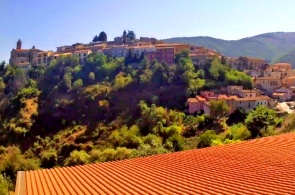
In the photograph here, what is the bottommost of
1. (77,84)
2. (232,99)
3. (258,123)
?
(258,123)

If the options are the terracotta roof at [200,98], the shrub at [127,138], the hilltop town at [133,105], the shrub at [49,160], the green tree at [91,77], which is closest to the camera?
the hilltop town at [133,105]

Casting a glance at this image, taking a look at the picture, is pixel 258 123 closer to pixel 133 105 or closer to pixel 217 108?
pixel 217 108

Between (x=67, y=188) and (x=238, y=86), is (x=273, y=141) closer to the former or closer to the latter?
(x=67, y=188)

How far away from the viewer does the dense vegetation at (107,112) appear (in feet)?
149

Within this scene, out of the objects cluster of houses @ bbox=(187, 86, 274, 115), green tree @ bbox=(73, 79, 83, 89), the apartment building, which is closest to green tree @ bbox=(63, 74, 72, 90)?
green tree @ bbox=(73, 79, 83, 89)

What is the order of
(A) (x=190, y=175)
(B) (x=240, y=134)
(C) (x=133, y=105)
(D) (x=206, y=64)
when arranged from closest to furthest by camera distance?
(A) (x=190, y=175), (B) (x=240, y=134), (C) (x=133, y=105), (D) (x=206, y=64)

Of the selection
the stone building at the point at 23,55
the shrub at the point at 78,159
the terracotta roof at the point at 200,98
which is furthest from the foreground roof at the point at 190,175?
the stone building at the point at 23,55

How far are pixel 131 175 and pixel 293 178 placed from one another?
12.8 ft

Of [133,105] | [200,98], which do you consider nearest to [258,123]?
[200,98]

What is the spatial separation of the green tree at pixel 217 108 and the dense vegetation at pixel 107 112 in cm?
14

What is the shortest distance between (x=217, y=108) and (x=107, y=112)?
1945 centimetres

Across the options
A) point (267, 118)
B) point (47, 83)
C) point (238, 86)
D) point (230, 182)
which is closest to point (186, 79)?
point (238, 86)

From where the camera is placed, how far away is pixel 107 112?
209 ft

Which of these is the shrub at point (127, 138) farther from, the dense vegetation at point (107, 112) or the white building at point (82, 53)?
the white building at point (82, 53)
